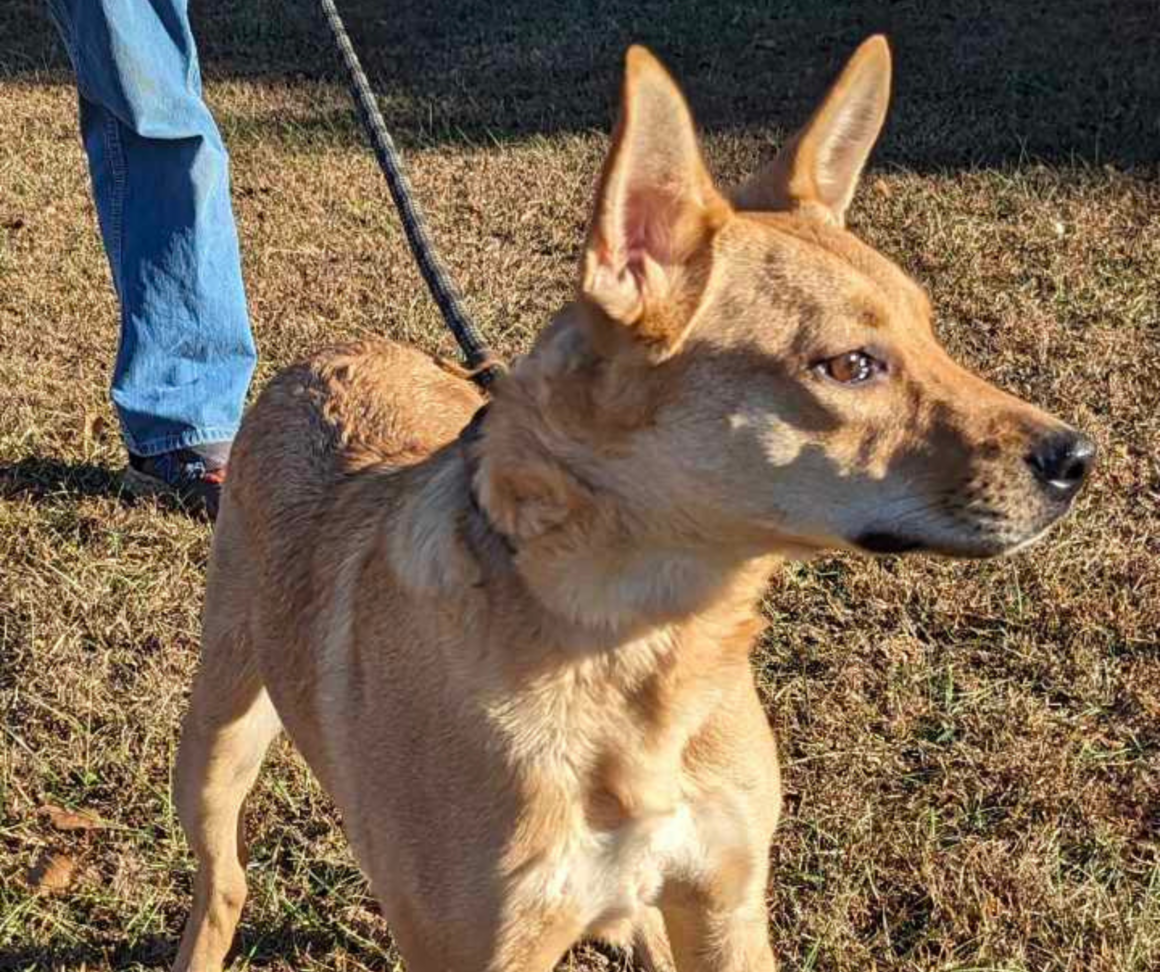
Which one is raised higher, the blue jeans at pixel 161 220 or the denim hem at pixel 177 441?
the blue jeans at pixel 161 220

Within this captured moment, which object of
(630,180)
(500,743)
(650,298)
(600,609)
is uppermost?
(630,180)

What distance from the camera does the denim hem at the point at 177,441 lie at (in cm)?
536

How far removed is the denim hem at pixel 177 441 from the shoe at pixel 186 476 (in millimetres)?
18

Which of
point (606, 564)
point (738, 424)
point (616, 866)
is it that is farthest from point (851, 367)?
point (616, 866)

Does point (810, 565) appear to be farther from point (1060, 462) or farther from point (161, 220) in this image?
point (161, 220)

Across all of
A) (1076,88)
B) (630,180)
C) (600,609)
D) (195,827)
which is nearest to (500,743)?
(600,609)

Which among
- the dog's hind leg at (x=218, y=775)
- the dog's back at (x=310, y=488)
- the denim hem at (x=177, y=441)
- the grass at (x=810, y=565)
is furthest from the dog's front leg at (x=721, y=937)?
the denim hem at (x=177, y=441)

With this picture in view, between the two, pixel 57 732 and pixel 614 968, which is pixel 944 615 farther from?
pixel 57 732

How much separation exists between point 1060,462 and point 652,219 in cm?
84

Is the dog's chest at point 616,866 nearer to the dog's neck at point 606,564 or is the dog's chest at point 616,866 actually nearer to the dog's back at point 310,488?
the dog's neck at point 606,564

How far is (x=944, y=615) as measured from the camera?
4.66 meters

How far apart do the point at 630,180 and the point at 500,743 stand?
1031 mm

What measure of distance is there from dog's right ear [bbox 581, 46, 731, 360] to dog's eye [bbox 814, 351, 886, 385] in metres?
0.27

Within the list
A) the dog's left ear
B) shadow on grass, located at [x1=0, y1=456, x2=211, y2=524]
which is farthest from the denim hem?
the dog's left ear
